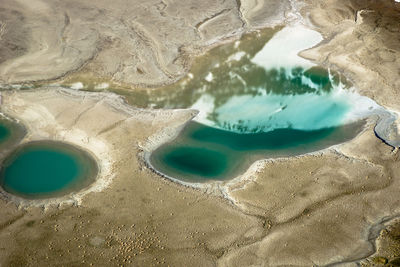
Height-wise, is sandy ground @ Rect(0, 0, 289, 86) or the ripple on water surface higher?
sandy ground @ Rect(0, 0, 289, 86)

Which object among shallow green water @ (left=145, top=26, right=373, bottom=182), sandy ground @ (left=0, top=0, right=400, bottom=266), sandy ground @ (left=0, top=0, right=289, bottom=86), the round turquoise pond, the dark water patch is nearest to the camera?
sandy ground @ (left=0, top=0, right=400, bottom=266)

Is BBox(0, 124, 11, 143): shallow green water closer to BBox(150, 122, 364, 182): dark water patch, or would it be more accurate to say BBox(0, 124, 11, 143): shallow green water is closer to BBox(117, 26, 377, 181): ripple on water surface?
BBox(117, 26, 377, 181): ripple on water surface

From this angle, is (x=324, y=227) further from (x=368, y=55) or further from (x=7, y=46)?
(x=7, y=46)

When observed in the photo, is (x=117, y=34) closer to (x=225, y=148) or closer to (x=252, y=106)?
(x=252, y=106)

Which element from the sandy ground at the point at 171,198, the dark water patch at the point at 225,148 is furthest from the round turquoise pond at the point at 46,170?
the dark water patch at the point at 225,148

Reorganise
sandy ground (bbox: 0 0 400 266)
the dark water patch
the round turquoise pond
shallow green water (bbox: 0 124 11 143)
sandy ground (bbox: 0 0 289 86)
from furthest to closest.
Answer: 1. sandy ground (bbox: 0 0 289 86)
2. shallow green water (bbox: 0 124 11 143)
3. the dark water patch
4. the round turquoise pond
5. sandy ground (bbox: 0 0 400 266)

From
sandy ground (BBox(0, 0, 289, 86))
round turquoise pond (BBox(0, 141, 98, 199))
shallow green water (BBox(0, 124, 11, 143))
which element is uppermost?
sandy ground (BBox(0, 0, 289, 86))

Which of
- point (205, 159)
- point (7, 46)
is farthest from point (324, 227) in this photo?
point (7, 46)

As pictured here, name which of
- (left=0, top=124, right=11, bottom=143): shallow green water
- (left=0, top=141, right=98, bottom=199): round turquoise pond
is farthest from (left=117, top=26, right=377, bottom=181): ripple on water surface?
(left=0, top=124, right=11, bottom=143): shallow green water
